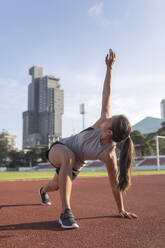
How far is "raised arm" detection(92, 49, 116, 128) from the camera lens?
2999 millimetres

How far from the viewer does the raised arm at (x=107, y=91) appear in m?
3.00

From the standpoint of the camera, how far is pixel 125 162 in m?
2.78

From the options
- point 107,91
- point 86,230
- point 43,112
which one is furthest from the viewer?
point 43,112

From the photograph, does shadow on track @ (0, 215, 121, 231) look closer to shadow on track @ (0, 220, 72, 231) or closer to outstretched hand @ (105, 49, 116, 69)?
shadow on track @ (0, 220, 72, 231)

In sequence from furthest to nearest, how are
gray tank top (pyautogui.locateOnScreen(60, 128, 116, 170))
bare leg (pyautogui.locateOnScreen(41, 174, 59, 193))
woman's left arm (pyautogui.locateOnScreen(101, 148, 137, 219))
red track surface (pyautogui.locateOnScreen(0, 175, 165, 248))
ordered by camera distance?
1. bare leg (pyautogui.locateOnScreen(41, 174, 59, 193))
2. woman's left arm (pyautogui.locateOnScreen(101, 148, 137, 219))
3. gray tank top (pyautogui.locateOnScreen(60, 128, 116, 170))
4. red track surface (pyautogui.locateOnScreen(0, 175, 165, 248))

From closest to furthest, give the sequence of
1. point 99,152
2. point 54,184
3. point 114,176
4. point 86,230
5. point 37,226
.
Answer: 1. point 86,230
2. point 37,226
3. point 99,152
4. point 114,176
5. point 54,184

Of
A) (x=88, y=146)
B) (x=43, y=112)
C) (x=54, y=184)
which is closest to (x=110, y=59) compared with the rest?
(x=88, y=146)

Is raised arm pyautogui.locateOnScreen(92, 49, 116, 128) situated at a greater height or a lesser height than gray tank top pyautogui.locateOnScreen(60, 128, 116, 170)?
greater

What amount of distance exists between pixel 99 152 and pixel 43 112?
135 metres

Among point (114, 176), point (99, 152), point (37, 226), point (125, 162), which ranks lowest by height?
point (37, 226)

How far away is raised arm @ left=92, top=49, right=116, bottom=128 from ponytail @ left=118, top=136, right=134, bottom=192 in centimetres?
39

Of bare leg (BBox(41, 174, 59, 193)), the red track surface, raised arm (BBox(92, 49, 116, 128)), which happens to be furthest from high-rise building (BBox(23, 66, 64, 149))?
raised arm (BBox(92, 49, 116, 128))

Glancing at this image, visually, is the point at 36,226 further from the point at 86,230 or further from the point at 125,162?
the point at 125,162

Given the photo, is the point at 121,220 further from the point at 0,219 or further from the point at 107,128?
the point at 0,219
